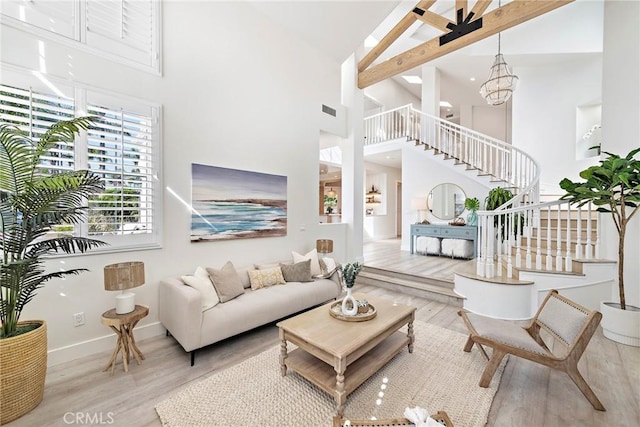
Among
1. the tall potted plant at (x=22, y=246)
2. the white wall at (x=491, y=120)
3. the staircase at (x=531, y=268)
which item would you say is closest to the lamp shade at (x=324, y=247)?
the staircase at (x=531, y=268)

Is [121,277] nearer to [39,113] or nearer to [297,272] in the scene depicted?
[39,113]

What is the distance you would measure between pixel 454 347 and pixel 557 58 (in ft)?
23.9

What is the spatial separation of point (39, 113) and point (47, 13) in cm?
92

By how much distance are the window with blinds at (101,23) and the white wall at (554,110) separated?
8.18 metres

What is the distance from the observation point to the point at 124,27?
2.84m

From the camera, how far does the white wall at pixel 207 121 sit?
2502 millimetres

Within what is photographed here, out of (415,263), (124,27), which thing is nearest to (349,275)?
(124,27)

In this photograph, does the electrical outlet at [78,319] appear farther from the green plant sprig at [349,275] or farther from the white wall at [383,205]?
the white wall at [383,205]

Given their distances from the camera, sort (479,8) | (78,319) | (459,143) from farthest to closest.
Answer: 1. (459,143)
2. (479,8)
3. (78,319)

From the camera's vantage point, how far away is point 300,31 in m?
4.54

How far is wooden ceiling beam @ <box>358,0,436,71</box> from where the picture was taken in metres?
4.64

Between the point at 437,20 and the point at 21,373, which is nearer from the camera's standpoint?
the point at 21,373

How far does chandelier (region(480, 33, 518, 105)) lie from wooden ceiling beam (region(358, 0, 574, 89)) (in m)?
1.05

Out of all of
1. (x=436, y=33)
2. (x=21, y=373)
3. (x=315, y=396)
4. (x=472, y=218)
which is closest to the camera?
(x=21, y=373)
